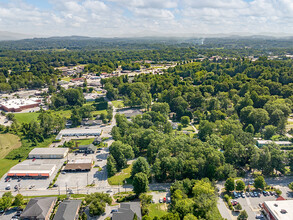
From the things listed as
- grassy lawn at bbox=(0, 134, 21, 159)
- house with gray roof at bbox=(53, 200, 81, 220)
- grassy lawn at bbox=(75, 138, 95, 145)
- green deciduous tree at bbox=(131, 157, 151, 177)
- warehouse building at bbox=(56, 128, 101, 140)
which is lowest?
grassy lawn at bbox=(75, 138, 95, 145)

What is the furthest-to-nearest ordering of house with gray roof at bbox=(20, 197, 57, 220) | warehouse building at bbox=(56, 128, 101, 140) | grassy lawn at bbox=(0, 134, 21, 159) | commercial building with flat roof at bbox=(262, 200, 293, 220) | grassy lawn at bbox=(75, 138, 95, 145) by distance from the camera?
warehouse building at bbox=(56, 128, 101, 140) < grassy lawn at bbox=(75, 138, 95, 145) < grassy lawn at bbox=(0, 134, 21, 159) < house with gray roof at bbox=(20, 197, 57, 220) < commercial building with flat roof at bbox=(262, 200, 293, 220)

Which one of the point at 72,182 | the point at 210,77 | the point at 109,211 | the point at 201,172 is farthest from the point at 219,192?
the point at 210,77

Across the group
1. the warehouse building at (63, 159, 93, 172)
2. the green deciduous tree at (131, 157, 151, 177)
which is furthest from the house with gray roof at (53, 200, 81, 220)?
the warehouse building at (63, 159, 93, 172)

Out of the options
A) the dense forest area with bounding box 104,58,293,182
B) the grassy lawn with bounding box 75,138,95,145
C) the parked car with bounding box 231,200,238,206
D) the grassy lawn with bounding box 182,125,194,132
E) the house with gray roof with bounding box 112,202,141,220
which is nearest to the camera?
the house with gray roof with bounding box 112,202,141,220

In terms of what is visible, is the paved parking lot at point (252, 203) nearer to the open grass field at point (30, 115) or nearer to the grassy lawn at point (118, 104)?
the grassy lawn at point (118, 104)

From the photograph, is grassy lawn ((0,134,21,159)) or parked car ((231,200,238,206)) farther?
grassy lawn ((0,134,21,159))

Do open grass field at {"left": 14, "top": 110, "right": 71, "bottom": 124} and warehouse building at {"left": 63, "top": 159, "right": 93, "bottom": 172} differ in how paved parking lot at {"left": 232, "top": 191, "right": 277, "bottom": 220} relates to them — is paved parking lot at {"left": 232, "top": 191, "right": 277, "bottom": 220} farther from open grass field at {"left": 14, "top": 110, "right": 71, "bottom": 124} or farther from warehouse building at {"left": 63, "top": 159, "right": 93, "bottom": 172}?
open grass field at {"left": 14, "top": 110, "right": 71, "bottom": 124}
